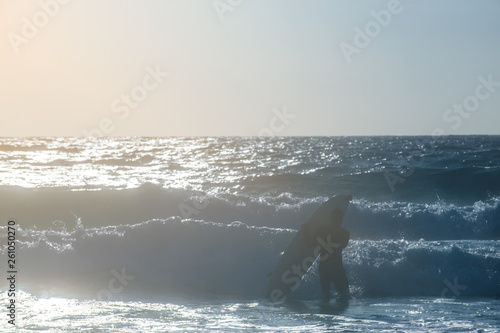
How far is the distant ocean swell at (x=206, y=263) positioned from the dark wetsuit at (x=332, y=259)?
558 millimetres

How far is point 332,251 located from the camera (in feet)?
34.6

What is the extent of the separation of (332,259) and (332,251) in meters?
0.14

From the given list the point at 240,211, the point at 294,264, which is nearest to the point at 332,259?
the point at 294,264

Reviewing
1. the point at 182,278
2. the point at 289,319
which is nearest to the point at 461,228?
the point at 182,278

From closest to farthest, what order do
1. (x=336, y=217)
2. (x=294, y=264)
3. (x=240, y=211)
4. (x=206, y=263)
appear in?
(x=336, y=217), (x=294, y=264), (x=206, y=263), (x=240, y=211)

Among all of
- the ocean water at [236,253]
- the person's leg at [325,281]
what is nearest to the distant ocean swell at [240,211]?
the ocean water at [236,253]

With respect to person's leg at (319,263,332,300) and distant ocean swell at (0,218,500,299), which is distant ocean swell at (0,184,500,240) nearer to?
distant ocean swell at (0,218,500,299)

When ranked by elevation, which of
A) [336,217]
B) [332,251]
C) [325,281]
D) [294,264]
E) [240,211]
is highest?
[240,211]

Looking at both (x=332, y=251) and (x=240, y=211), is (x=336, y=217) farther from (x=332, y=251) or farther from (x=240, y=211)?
(x=240, y=211)

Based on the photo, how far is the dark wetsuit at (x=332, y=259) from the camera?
34.8 feet

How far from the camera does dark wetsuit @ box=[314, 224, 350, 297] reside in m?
10.6

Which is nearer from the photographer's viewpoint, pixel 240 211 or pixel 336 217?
pixel 336 217

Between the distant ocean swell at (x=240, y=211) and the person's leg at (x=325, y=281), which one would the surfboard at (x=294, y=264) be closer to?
the person's leg at (x=325, y=281)

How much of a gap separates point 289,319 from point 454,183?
19.8 meters
